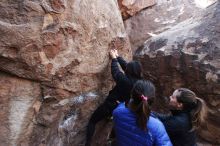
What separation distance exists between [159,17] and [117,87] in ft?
12.2

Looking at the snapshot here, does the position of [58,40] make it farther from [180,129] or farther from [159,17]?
[159,17]

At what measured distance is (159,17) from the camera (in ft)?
27.6

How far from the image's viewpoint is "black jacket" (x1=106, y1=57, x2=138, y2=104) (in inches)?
193

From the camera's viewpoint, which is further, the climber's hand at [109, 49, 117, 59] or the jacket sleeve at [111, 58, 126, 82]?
the climber's hand at [109, 49, 117, 59]

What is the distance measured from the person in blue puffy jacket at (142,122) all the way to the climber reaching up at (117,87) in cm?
109

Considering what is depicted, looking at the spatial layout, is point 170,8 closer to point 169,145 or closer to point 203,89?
point 203,89

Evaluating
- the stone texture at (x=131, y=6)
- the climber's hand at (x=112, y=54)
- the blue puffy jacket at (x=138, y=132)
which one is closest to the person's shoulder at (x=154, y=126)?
the blue puffy jacket at (x=138, y=132)

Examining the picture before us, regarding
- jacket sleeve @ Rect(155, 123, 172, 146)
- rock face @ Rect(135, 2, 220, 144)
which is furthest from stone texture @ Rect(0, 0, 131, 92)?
jacket sleeve @ Rect(155, 123, 172, 146)

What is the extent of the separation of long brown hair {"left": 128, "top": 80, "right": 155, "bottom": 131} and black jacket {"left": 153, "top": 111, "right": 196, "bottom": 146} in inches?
17.4

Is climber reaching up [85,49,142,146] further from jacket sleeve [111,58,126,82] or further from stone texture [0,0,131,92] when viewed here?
stone texture [0,0,131,92]

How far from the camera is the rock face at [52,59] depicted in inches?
176

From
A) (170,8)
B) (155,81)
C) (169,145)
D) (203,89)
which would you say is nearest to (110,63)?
(155,81)

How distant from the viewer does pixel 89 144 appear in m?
5.43

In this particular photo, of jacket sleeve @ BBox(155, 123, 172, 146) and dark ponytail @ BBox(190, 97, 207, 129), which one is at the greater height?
dark ponytail @ BBox(190, 97, 207, 129)
